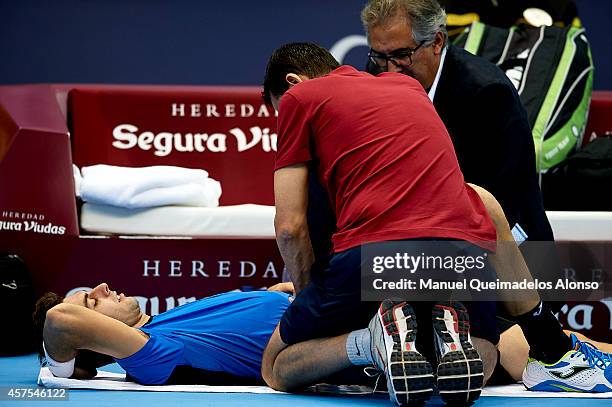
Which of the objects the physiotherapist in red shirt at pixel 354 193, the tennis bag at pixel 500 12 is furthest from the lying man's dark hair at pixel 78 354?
the tennis bag at pixel 500 12

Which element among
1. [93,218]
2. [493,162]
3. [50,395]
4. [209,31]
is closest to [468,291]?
[493,162]

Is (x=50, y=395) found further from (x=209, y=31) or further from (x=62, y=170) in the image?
(x=209, y=31)

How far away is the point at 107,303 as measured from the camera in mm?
3387

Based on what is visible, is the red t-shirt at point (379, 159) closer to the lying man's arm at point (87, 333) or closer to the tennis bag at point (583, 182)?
the lying man's arm at point (87, 333)

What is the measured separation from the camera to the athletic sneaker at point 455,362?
2613mm

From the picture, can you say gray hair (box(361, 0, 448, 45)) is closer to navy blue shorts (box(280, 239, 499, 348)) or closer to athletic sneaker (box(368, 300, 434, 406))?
navy blue shorts (box(280, 239, 499, 348))

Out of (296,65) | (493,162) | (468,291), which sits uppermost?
(296,65)

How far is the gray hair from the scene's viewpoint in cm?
336

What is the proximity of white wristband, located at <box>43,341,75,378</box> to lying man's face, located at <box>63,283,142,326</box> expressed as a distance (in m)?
0.23

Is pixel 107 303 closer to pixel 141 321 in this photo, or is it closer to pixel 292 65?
pixel 141 321

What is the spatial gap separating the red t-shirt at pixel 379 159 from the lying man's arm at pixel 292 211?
0.04 metres

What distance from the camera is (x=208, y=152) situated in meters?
4.91

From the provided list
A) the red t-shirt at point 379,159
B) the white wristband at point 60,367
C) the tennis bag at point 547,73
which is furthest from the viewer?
the tennis bag at point 547,73

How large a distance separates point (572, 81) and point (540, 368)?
1986 mm
